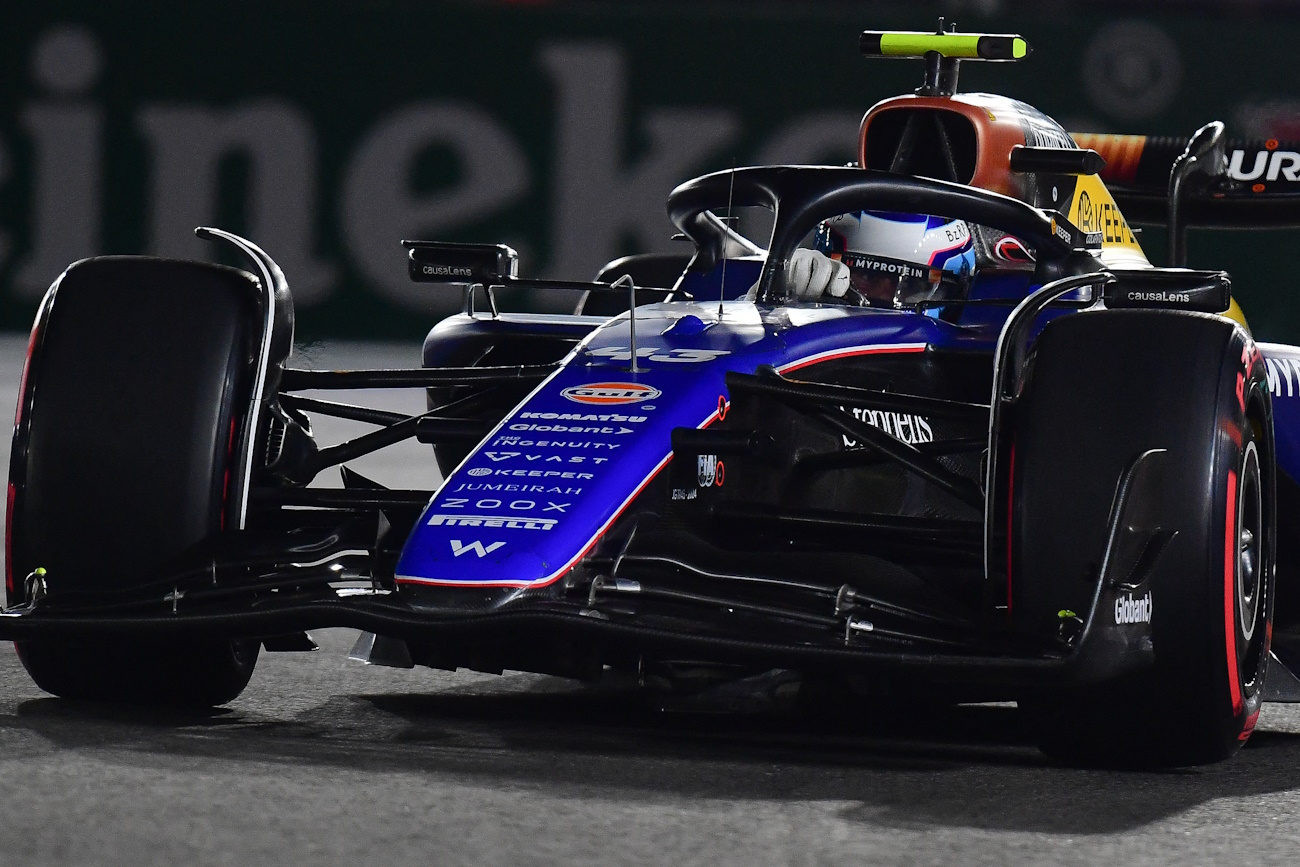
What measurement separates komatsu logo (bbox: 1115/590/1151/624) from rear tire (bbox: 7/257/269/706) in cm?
183

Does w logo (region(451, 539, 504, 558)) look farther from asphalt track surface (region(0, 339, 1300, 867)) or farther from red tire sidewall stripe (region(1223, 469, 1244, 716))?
red tire sidewall stripe (region(1223, 469, 1244, 716))

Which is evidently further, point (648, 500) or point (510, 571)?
point (648, 500)

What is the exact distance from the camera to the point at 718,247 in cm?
582

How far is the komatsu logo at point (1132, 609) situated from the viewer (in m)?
4.00

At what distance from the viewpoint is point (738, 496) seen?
4684 millimetres

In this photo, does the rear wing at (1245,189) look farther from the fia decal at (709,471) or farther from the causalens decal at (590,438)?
the fia decal at (709,471)

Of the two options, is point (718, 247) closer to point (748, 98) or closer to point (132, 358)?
point (132, 358)

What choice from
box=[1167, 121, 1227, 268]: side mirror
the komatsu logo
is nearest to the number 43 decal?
the komatsu logo

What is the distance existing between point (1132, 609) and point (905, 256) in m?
1.89

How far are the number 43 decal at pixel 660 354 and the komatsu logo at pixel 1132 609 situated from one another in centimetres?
108

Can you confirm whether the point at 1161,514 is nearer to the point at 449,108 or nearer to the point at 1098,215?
the point at 1098,215

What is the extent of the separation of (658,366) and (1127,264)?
2.36 m

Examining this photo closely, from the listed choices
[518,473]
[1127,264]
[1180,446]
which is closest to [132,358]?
[518,473]

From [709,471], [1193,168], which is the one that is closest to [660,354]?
[709,471]
